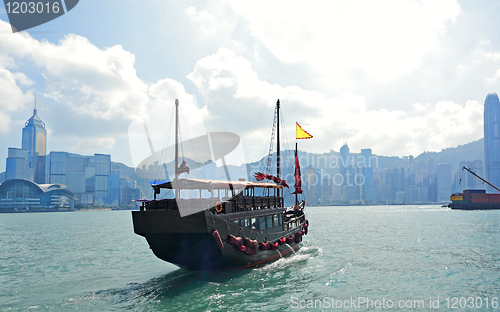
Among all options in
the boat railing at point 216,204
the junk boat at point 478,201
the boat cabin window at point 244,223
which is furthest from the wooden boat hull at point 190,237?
the junk boat at point 478,201

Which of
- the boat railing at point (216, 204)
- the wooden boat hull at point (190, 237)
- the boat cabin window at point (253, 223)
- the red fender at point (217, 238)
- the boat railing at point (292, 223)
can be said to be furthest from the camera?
the boat railing at point (292, 223)

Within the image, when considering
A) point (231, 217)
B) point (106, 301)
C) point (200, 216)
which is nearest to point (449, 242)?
point (231, 217)

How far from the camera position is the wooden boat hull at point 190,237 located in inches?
635

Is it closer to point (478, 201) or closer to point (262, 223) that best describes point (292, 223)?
point (262, 223)

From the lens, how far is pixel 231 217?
1816 centimetres

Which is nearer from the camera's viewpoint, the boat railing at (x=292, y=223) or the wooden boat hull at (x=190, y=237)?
the wooden boat hull at (x=190, y=237)

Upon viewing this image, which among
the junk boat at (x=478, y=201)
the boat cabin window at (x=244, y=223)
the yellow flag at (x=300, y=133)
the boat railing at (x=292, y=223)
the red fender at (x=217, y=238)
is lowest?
the junk boat at (x=478, y=201)

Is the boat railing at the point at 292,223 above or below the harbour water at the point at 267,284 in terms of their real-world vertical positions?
above

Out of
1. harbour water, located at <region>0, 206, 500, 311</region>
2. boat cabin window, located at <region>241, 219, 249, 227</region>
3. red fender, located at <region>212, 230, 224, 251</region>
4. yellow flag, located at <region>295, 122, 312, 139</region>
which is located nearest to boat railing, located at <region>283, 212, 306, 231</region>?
harbour water, located at <region>0, 206, 500, 311</region>

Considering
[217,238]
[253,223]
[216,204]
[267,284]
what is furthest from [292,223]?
[217,238]

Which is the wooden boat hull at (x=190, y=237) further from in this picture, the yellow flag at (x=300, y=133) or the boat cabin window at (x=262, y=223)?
the yellow flag at (x=300, y=133)

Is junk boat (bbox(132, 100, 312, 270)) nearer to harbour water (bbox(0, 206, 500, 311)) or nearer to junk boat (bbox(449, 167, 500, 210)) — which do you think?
harbour water (bbox(0, 206, 500, 311))

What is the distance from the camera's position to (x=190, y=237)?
54.2ft

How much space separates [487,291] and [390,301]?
6.16 metres
